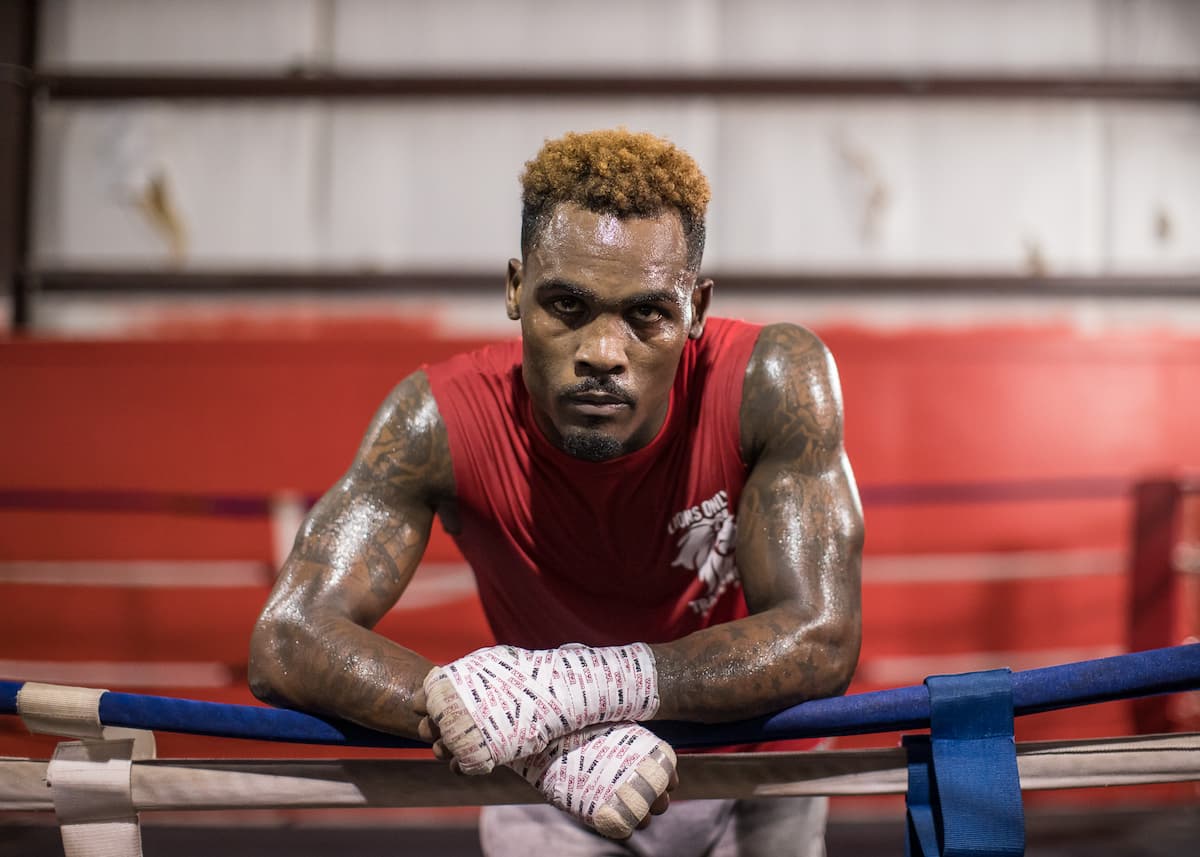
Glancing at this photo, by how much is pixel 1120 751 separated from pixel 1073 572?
3164mm

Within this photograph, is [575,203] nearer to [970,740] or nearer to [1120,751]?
[970,740]

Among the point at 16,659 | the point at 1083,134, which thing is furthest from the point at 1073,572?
the point at 16,659

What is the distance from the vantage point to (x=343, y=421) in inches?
159

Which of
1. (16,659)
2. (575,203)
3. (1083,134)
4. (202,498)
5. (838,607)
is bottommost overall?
(16,659)

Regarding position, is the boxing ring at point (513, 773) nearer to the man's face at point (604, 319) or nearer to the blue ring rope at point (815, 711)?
the blue ring rope at point (815, 711)

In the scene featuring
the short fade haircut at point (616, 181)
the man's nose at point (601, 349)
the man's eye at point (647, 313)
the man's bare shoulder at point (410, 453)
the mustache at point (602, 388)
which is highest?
the short fade haircut at point (616, 181)

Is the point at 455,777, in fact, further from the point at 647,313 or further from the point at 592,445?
the point at 647,313

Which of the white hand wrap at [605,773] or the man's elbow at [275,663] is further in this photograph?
the man's elbow at [275,663]

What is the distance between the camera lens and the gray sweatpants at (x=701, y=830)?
1.66 meters

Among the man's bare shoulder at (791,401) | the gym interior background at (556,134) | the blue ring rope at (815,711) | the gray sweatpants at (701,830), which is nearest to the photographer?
the blue ring rope at (815,711)

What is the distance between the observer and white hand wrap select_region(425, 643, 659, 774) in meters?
1.02

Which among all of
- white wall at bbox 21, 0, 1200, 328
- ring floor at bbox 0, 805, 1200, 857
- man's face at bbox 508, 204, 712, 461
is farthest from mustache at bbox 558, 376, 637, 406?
white wall at bbox 21, 0, 1200, 328

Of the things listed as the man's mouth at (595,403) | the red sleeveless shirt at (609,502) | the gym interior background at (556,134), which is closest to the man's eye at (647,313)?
the man's mouth at (595,403)

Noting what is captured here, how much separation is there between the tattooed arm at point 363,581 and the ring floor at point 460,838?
2.07m
